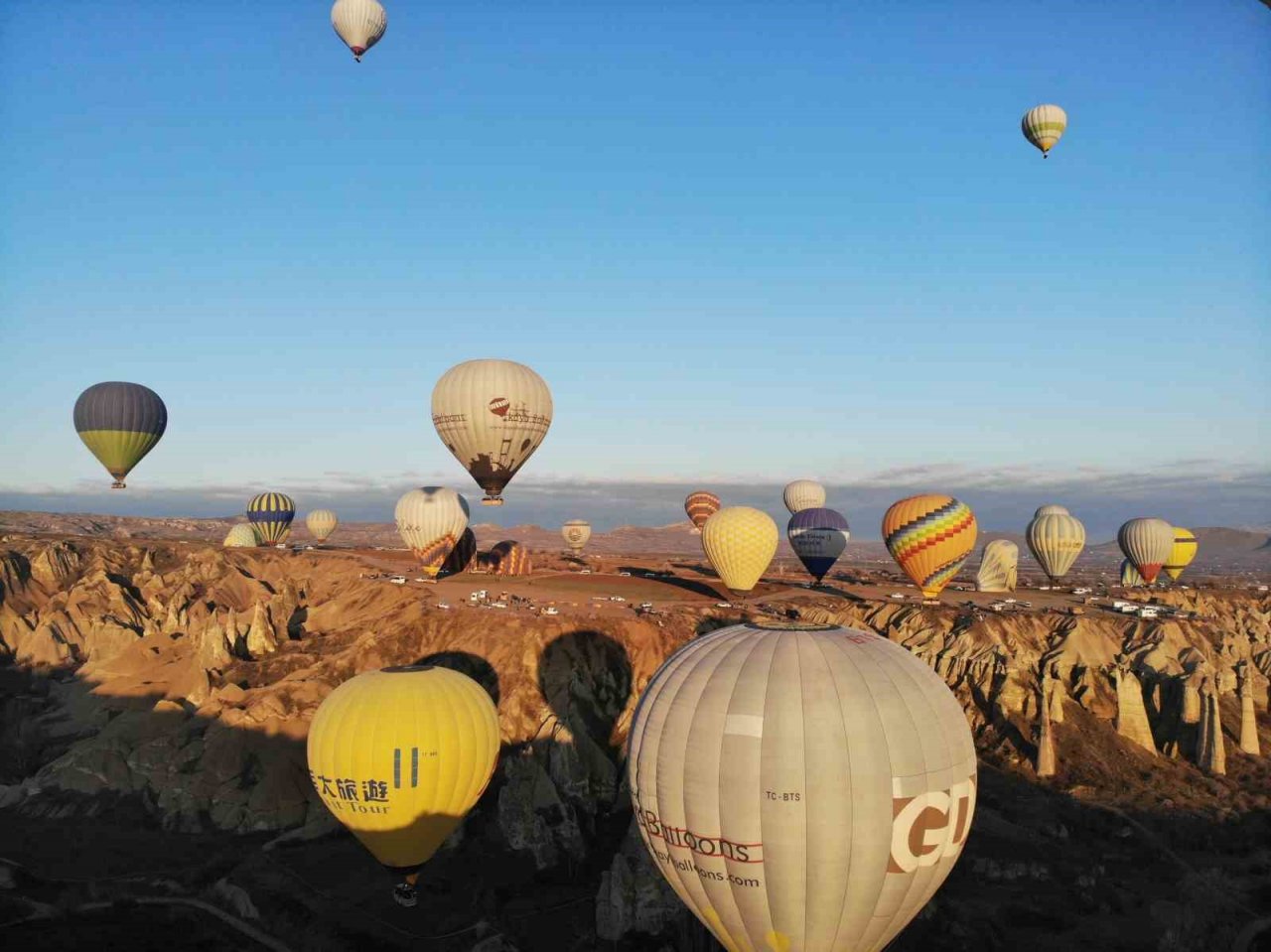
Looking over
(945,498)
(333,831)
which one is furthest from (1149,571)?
(333,831)

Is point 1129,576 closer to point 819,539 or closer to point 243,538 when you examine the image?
point 819,539

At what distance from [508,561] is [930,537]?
42.4m

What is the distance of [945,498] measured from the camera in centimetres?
6669

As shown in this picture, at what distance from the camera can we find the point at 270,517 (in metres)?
115

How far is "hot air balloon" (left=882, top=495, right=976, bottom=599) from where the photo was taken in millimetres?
65188

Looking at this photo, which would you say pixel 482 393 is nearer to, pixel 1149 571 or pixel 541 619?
pixel 541 619

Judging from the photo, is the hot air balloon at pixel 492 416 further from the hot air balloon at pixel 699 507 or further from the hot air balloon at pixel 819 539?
the hot air balloon at pixel 699 507

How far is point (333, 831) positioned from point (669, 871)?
25.9 metres

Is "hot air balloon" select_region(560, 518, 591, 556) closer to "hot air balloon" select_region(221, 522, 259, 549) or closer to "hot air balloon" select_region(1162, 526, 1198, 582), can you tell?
"hot air balloon" select_region(221, 522, 259, 549)

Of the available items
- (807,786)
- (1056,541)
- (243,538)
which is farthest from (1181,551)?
(243,538)

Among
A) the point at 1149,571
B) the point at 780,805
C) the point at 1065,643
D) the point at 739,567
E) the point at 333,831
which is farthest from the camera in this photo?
the point at 1149,571

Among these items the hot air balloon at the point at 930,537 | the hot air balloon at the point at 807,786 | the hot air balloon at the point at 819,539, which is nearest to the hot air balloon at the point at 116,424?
the hot air balloon at the point at 819,539

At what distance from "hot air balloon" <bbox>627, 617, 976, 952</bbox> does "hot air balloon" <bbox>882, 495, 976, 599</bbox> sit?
4382cm

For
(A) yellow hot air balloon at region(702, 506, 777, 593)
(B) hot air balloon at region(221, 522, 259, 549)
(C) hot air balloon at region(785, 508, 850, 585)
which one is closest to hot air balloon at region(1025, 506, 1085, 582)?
(C) hot air balloon at region(785, 508, 850, 585)
